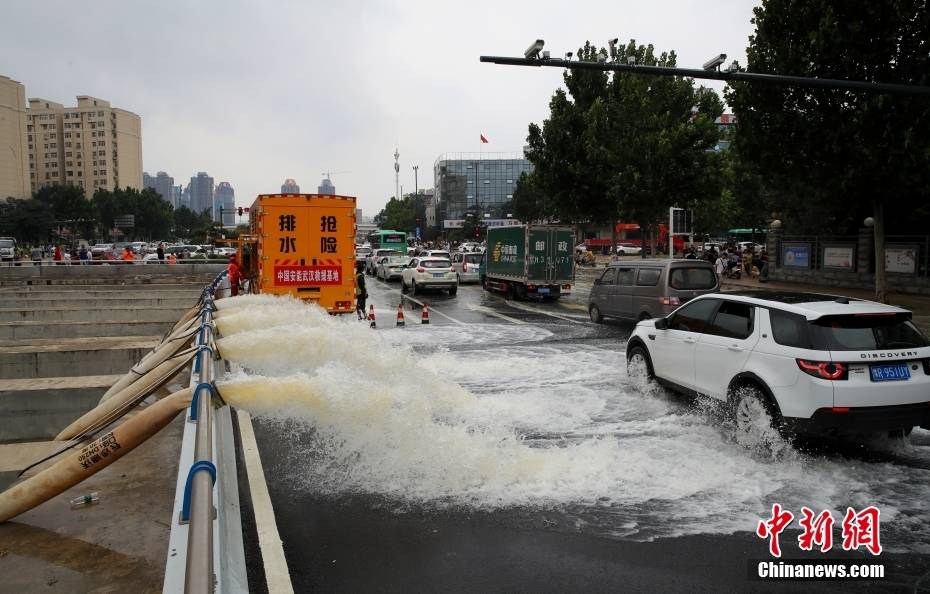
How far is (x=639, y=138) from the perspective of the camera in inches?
1272

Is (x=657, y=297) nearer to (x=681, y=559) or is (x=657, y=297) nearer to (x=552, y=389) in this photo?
(x=552, y=389)

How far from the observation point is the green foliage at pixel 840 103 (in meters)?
17.6

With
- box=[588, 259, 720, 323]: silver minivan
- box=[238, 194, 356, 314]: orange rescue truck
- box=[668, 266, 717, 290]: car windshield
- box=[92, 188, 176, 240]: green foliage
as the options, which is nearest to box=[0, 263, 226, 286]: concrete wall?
box=[238, 194, 356, 314]: orange rescue truck

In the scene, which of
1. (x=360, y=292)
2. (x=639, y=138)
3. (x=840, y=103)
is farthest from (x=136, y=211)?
(x=840, y=103)

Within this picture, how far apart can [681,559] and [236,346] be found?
6462 mm

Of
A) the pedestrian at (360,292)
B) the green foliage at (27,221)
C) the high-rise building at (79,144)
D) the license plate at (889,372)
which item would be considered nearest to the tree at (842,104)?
the pedestrian at (360,292)

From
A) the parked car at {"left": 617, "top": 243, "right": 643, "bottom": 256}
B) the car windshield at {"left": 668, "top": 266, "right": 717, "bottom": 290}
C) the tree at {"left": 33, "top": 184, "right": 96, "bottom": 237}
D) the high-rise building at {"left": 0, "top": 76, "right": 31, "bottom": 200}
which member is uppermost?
the high-rise building at {"left": 0, "top": 76, "right": 31, "bottom": 200}

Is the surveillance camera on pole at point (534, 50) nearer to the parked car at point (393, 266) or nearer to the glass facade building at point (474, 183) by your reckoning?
the parked car at point (393, 266)

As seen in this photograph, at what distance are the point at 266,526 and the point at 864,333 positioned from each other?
5.82 m

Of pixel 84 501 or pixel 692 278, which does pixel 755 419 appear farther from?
pixel 692 278

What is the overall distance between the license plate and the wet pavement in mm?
877

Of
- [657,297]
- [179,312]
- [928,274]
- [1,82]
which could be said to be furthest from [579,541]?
[1,82]

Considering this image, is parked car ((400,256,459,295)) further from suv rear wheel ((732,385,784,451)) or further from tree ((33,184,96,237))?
tree ((33,184,96,237))

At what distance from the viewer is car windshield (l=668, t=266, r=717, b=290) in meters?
14.7
